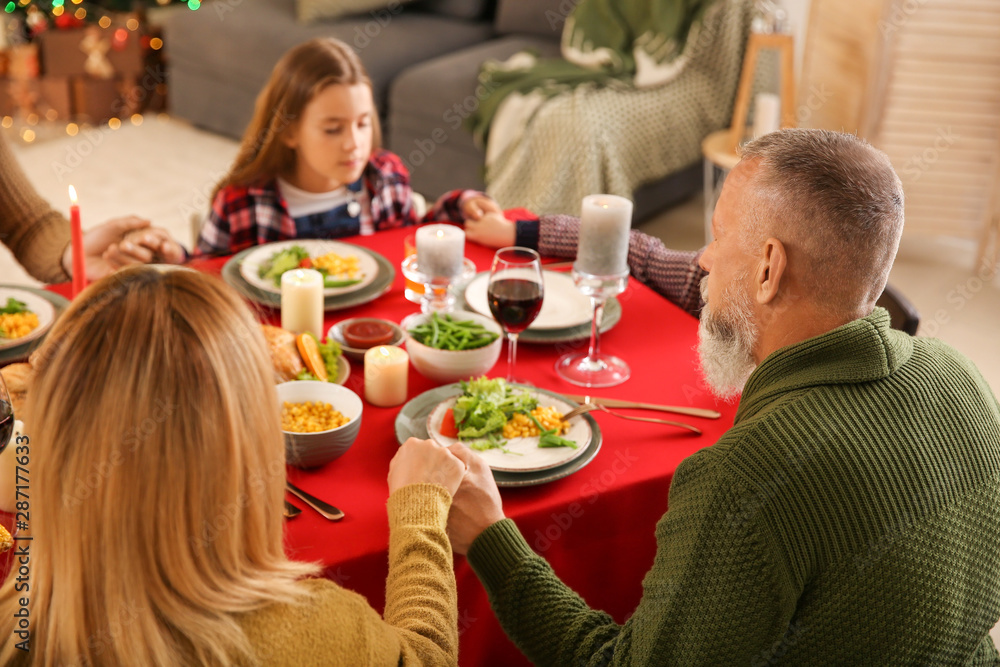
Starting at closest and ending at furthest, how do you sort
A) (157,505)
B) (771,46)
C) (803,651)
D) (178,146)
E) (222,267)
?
1. (157,505)
2. (803,651)
3. (222,267)
4. (771,46)
5. (178,146)

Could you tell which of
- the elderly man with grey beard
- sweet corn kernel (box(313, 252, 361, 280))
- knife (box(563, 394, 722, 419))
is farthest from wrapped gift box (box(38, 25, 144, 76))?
the elderly man with grey beard

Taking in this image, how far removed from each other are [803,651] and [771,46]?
10.0 feet

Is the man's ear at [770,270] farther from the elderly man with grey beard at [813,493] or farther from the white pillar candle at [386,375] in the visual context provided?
the white pillar candle at [386,375]

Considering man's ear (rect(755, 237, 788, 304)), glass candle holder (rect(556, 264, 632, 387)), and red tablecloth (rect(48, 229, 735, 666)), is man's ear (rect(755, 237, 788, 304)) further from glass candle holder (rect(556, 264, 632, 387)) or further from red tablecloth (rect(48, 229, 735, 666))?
glass candle holder (rect(556, 264, 632, 387))

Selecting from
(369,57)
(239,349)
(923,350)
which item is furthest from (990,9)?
(239,349)

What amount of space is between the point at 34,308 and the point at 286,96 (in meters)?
0.88

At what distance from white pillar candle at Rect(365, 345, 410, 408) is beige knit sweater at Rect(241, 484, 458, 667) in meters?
0.31

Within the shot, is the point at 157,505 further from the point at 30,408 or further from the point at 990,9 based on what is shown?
the point at 990,9

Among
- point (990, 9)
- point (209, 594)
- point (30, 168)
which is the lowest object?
point (30, 168)

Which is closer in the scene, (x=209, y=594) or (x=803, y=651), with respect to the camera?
(x=209, y=594)

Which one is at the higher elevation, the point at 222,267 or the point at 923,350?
the point at 923,350

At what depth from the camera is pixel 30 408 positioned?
2.79 ft

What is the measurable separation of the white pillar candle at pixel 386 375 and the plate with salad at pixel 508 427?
0.29 feet

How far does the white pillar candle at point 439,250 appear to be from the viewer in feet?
5.60
